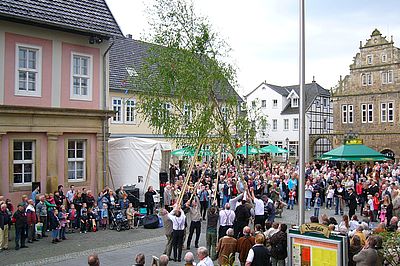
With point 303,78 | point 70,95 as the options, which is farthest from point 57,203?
point 303,78

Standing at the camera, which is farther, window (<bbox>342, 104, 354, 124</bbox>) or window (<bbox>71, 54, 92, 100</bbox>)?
window (<bbox>342, 104, 354, 124</bbox>)

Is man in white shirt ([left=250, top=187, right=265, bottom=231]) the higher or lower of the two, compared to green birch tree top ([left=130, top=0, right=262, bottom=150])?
lower

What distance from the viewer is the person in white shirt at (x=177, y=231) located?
1355cm

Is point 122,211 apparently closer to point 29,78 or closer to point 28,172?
point 28,172

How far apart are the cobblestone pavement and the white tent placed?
533 cm

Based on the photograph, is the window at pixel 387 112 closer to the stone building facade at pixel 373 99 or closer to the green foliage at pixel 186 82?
the stone building facade at pixel 373 99

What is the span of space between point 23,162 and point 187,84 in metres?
8.62

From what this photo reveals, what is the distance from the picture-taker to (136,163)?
2328 cm

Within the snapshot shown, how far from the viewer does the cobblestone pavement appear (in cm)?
1356

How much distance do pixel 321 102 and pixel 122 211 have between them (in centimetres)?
4333

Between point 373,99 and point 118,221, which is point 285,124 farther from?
point 118,221

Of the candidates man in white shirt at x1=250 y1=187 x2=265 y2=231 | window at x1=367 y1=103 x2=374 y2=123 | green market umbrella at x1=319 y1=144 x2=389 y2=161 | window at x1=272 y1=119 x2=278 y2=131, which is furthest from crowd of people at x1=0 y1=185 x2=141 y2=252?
window at x1=272 y1=119 x2=278 y2=131

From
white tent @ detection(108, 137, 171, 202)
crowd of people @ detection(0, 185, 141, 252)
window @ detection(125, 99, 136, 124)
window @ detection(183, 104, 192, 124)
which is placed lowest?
crowd of people @ detection(0, 185, 141, 252)

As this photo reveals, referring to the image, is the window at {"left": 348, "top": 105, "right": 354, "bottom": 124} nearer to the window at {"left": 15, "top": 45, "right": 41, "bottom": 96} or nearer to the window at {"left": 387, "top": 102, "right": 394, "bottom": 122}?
the window at {"left": 387, "top": 102, "right": 394, "bottom": 122}
